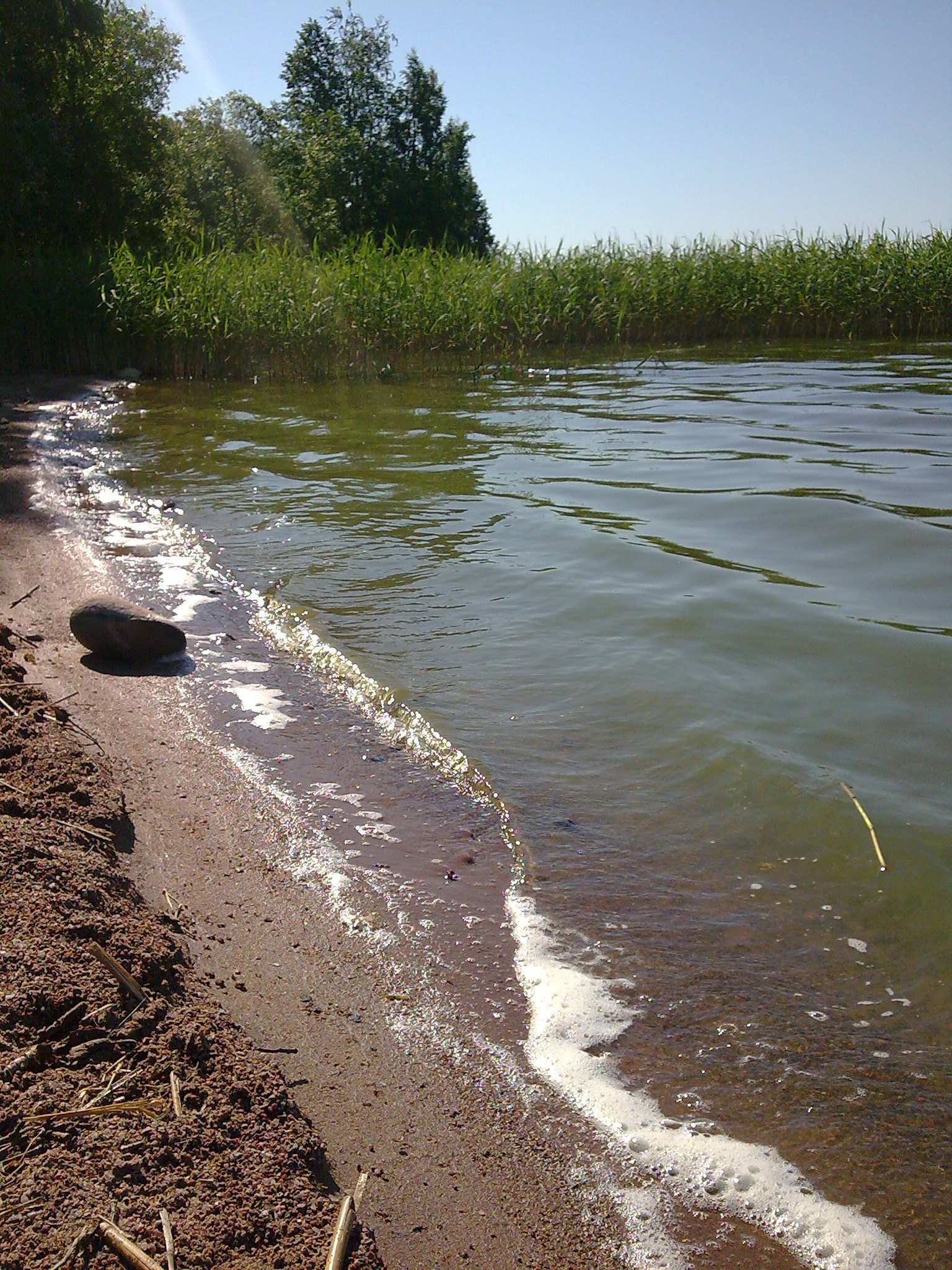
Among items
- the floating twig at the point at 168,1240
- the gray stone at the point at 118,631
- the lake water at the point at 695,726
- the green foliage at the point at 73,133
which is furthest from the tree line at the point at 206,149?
the floating twig at the point at 168,1240

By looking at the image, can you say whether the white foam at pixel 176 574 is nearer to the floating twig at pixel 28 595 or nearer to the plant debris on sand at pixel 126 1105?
the floating twig at pixel 28 595

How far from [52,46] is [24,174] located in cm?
276

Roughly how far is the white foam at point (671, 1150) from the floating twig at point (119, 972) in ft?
2.94

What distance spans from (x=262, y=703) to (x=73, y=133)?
2079cm

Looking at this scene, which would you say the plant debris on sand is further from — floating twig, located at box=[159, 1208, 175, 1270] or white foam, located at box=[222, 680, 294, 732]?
white foam, located at box=[222, 680, 294, 732]

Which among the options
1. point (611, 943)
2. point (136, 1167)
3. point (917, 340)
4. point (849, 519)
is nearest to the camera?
point (136, 1167)

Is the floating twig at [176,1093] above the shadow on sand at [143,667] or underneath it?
underneath

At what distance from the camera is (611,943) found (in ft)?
9.40

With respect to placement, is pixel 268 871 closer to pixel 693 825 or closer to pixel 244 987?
pixel 244 987

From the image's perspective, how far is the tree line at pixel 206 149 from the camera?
1991cm

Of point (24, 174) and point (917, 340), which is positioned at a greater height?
point (24, 174)

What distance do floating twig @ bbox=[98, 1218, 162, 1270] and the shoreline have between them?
52 cm

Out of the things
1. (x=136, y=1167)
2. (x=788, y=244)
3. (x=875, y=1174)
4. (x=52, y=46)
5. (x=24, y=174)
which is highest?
(x=52, y=46)

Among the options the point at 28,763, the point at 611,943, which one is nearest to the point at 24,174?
the point at 28,763
